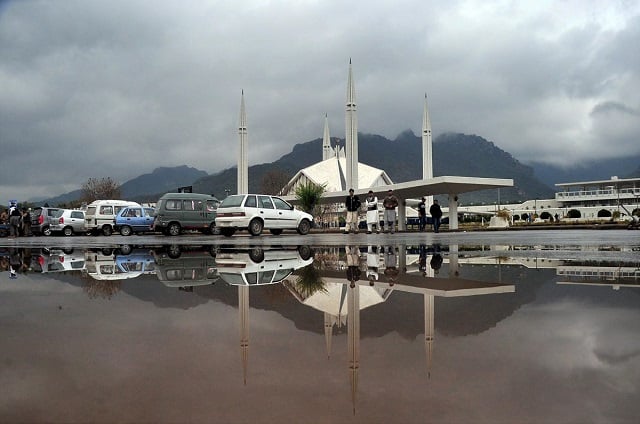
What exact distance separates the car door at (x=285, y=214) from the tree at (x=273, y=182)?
2080 inches

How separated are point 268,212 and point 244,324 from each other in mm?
15284

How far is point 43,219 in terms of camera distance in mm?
27406

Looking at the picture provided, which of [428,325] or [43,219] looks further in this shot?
[43,219]

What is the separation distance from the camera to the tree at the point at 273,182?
237 ft

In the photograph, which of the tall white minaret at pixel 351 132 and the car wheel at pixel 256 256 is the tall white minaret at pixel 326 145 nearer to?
the tall white minaret at pixel 351 132

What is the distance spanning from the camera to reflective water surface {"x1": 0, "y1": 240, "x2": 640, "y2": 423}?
5.19 feet

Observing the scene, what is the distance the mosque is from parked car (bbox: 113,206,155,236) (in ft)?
48.6

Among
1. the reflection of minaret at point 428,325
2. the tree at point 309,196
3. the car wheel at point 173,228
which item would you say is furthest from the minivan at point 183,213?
the tree at point 309,196

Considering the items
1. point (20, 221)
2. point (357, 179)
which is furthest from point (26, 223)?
point (357, 179)

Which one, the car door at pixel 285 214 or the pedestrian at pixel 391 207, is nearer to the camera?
the car door at pixel 285 214

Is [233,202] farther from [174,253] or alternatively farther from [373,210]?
[174,253]

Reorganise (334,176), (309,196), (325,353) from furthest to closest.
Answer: (334,176), (309,196), (325,353)

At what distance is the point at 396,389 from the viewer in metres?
1.72

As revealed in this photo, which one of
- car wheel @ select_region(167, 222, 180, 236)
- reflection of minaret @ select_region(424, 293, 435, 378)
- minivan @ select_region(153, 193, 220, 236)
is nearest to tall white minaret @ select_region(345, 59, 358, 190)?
minivan @ select_region(153, 193, 220, 236)
